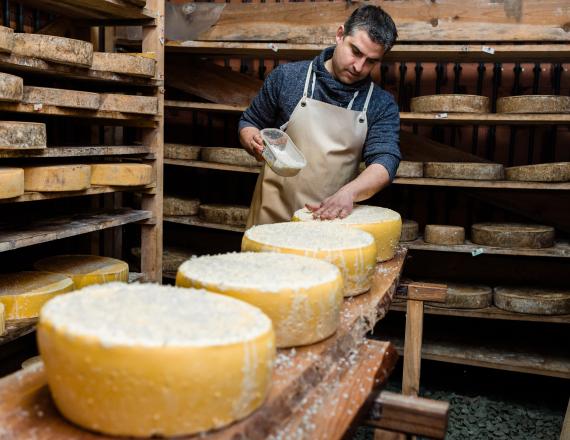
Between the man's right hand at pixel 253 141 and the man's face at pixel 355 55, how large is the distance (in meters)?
0.46

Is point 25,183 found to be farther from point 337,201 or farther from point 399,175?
point 399,175

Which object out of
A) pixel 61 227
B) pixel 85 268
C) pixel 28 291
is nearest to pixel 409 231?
pixel 85 268

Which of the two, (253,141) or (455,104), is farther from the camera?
(455,104)

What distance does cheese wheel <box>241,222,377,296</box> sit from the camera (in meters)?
1.66

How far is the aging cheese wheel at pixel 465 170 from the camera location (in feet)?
12.7

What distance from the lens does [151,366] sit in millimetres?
918

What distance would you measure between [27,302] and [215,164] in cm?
182

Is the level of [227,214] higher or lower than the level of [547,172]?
lower

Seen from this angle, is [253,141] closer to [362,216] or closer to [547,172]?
[362,216]

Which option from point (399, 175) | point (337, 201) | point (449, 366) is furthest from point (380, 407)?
point (449, 366)

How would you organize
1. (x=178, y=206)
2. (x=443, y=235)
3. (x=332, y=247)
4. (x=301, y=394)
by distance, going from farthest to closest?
(x=178, y=206) < (x=443, y=235) < (x=332, y=247) < (x=301, y=394)

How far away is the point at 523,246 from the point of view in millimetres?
3889

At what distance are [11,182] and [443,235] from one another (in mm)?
2485

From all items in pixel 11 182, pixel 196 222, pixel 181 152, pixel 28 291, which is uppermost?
pixel 181 152
